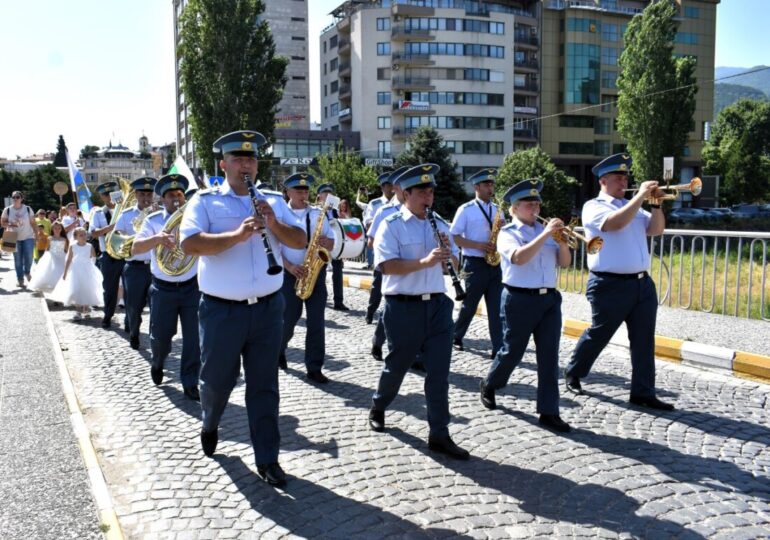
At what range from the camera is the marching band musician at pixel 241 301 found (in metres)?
4.81

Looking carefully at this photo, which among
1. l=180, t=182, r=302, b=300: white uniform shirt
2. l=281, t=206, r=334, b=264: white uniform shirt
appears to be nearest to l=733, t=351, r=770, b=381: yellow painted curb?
l=281, t=206, r=334, b=264: white uniform shirt

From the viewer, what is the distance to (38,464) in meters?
5.16

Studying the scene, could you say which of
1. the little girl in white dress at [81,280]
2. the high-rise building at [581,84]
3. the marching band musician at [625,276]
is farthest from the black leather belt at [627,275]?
the high-rise building at [581,84]

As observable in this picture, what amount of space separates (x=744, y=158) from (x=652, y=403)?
79191 mm

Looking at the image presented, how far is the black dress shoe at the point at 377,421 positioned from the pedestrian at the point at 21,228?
13.6 metres

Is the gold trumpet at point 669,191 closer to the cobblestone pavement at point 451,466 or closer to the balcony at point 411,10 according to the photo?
the cobblestone pavement at point 451,466

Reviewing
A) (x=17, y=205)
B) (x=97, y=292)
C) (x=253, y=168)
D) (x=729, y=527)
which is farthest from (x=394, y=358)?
(x=17, y=205)

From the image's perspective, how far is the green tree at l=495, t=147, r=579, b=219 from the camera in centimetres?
3948

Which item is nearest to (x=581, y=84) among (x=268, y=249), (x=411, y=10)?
(x=411, y=10)

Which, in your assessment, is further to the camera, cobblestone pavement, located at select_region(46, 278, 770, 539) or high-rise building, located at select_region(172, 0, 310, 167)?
high-rise building, located at select_region(172, 0, 310, 167)

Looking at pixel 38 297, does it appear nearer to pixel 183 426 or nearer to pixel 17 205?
pixel 17 205

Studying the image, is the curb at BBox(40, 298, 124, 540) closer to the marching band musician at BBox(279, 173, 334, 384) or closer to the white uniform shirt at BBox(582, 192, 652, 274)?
the marching band musician at BBox(279, 173, 334, 384)

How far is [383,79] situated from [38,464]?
246 ft

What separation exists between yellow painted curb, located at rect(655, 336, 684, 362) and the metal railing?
77.4 inches
